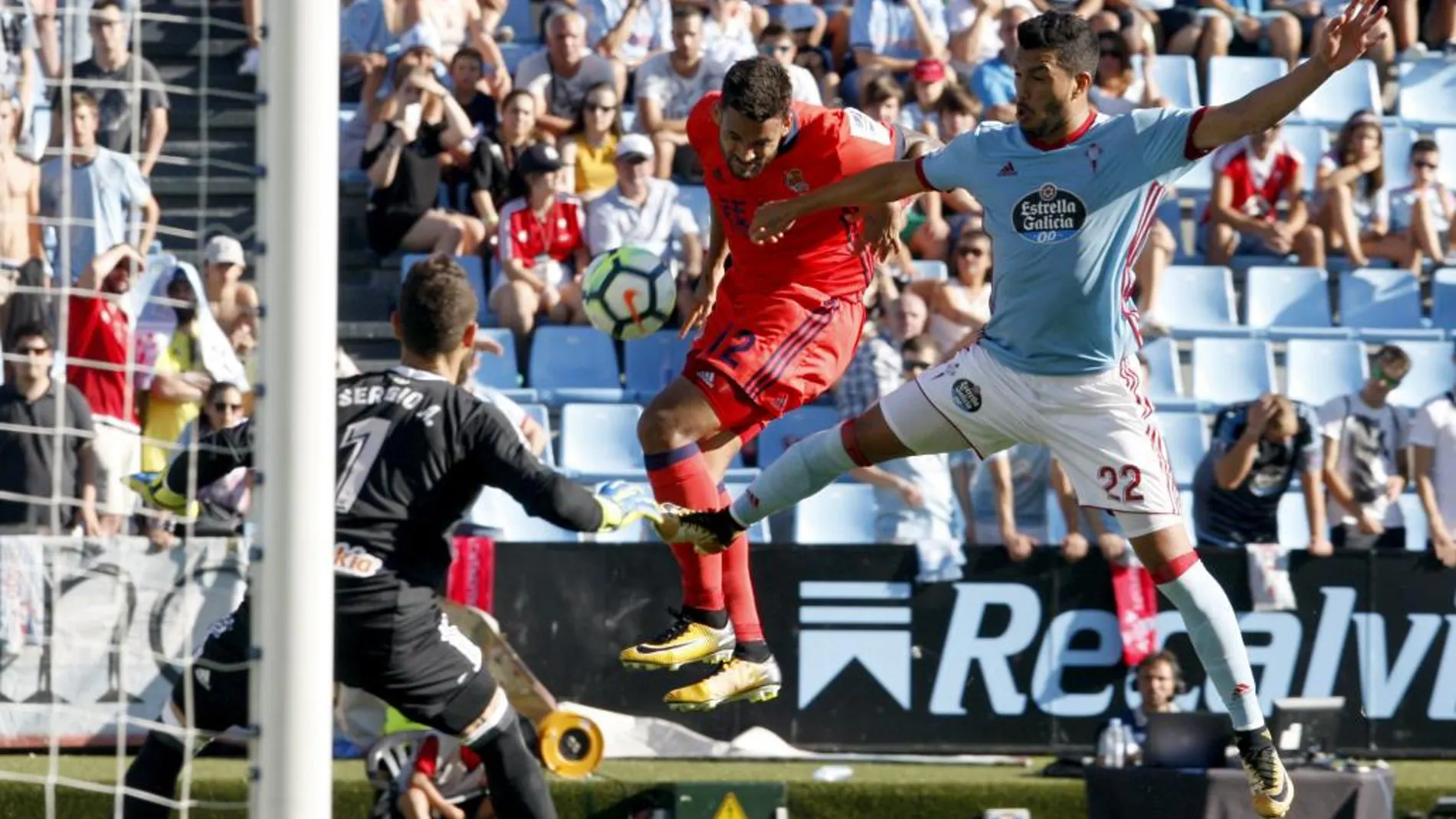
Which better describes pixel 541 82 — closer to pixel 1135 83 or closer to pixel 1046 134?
pixel 1135 83

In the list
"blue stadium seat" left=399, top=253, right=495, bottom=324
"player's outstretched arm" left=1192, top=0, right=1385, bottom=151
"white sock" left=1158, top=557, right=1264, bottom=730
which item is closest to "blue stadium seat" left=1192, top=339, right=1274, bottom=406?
"blue stadium seat" left=399, top=253, right=495, bottom=324

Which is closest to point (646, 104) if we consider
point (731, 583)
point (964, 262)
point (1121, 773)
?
point (964, 262)

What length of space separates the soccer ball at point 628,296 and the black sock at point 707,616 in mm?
1035

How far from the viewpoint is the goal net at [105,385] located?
7324 millimetres

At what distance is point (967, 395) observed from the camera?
305 inches

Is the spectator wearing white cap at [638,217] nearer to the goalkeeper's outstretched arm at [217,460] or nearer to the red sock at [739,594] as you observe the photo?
the red sock at [739,594]

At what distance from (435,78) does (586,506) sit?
7169mm

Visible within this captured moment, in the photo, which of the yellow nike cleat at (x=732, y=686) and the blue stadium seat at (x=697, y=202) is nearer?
the yellow nike cleat at (x=732, y=686)

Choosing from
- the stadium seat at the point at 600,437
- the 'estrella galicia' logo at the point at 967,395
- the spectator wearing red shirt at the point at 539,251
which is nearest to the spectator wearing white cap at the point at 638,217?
the spectator wearing red shirt at the point at 539,251

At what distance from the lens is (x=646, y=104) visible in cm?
1424

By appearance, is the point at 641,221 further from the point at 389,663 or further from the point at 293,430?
the point at 293,430

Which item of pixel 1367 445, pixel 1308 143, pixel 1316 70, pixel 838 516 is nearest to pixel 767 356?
pixel 1316 70

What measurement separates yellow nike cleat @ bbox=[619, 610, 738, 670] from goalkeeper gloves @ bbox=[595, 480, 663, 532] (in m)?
0.71

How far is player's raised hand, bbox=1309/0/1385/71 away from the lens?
21.8ft
